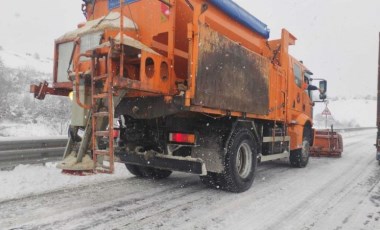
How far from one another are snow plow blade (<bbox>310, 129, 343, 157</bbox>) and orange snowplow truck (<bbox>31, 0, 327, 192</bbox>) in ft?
18.8

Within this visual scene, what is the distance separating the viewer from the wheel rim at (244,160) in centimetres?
613

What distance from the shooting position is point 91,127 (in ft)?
15.4

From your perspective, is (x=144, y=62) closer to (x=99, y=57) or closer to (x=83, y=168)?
(x=99, y=57)

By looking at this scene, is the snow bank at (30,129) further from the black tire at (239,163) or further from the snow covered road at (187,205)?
the black tire at (239,163)

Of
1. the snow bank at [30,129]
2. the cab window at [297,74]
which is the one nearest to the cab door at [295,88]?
the cab window at [297,74]

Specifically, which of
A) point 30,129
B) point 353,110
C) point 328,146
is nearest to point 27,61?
point 30,129

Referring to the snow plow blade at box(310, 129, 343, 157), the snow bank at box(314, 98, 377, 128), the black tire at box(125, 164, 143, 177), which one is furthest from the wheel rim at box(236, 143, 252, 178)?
the snow bank at box(314, 98, 377, 128)

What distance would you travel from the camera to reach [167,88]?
16.1ft

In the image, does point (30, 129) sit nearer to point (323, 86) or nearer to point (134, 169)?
point (134, 169)

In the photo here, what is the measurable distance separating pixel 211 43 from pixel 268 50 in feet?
9.73

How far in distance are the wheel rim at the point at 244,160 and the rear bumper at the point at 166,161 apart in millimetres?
1109

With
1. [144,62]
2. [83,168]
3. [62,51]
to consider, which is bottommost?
[83,168]

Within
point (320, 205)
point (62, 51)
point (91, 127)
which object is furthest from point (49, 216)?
point (320, 205)

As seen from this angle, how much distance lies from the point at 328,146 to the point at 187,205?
8.53 meters
